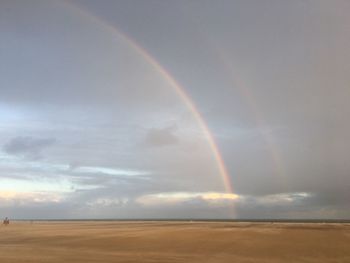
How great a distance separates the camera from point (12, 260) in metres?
31.7

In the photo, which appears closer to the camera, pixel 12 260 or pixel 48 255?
pixel 12 260

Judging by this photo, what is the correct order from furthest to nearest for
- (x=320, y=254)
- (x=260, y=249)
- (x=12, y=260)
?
(x=260, y=249) < (x=320, y=254) < (x=12, y=260)

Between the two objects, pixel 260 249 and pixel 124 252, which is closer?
pixel 124 252

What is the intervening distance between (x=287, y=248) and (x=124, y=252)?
553 inches

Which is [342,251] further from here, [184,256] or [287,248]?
[184,256]

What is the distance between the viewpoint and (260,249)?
135 feet

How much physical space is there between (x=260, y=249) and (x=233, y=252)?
12.7 feet

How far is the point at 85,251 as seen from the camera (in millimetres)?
38875

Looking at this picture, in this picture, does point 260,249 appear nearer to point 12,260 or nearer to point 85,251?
point 85,251

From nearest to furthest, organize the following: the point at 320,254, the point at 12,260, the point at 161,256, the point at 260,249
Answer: the point at 12,260 < the point at 161,256 < the point at 320,254 < the point at 260,249

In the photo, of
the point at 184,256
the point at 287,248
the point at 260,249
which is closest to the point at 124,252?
the point at 184,256

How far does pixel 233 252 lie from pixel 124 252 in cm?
845

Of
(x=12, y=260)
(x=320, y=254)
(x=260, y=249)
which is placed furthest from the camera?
(x=260, y=249)

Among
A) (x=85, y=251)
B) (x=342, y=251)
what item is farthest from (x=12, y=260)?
(x=342, y=251)
